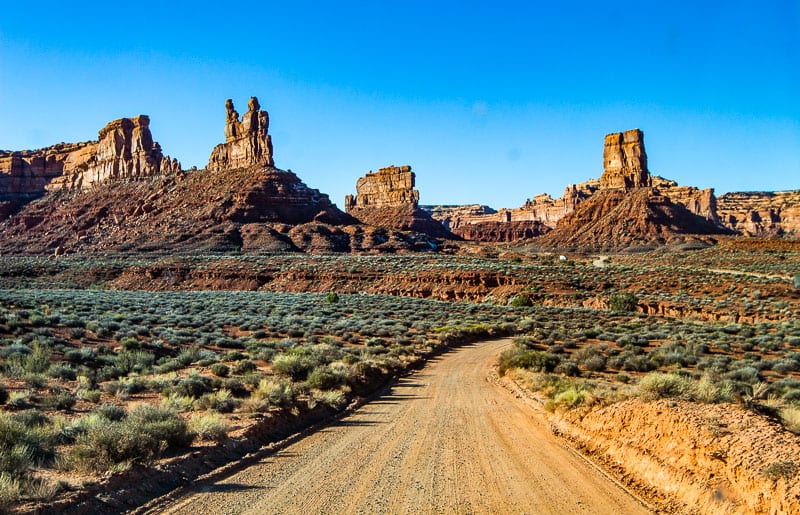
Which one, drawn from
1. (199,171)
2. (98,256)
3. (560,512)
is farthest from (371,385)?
(199,171)

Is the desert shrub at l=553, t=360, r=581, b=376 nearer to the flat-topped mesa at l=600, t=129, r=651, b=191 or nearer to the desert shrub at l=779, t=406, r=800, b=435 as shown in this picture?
the desert shrub at l=779, t=406, r=800, b=435

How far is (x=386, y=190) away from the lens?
155375 millimetres

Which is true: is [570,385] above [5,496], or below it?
below

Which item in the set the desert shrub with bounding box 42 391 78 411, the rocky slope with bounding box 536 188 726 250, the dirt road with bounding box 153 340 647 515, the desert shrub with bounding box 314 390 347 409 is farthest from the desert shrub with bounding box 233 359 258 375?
the rocky slope with bounding box 536 188 726 250

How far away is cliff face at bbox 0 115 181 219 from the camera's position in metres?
111

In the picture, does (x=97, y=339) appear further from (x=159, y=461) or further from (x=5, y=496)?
(x=5, y=496)

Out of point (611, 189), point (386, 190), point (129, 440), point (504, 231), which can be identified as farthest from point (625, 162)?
point (129, 440)

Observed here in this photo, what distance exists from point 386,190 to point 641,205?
6511 centimetres

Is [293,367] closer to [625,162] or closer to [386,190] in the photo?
[625,162]

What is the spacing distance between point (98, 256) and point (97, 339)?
2515 inches

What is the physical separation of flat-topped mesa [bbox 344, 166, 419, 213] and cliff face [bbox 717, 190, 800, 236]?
257ft

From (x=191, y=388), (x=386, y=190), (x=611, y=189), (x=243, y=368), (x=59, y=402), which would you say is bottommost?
(x=243, y=368)

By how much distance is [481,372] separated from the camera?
19703 mm

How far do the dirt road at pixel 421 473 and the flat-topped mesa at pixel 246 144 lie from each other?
97390 mm
